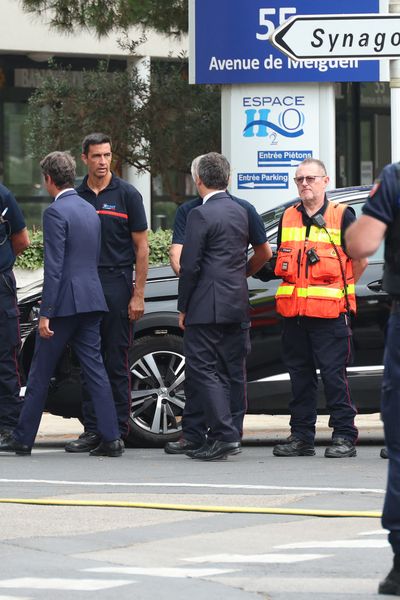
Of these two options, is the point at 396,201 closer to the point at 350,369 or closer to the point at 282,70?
the point at 350,369

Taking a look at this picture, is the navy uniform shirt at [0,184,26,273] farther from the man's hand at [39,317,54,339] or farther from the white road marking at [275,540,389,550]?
the white road marking at [275,540,389,550]

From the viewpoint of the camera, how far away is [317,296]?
1033 centimetres

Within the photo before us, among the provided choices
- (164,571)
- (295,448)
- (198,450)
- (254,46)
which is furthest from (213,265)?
(254,46)

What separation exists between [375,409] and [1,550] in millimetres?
4678

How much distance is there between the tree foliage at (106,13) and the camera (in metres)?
18.5

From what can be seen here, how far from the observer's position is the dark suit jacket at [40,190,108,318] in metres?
10.6

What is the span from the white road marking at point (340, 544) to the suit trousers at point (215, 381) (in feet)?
10.9

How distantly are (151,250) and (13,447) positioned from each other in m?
6.95

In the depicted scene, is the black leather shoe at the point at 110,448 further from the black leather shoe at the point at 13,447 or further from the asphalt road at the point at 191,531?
the black leather shoe at the point at 13,447

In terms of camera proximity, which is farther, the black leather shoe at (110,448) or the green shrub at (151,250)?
the green shrub at (151,250)

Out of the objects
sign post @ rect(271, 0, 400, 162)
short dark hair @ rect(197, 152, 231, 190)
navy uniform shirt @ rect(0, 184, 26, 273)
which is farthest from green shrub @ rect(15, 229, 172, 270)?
short dark hair @ rect(197, 152, 231, 190)

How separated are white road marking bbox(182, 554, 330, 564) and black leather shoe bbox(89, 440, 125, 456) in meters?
3.98

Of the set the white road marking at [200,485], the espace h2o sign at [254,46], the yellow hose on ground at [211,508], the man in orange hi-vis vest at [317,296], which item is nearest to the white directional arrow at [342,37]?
the man in orange hi-vis vest at [317,296]

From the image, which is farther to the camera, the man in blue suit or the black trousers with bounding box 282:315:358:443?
the man in blue suit
